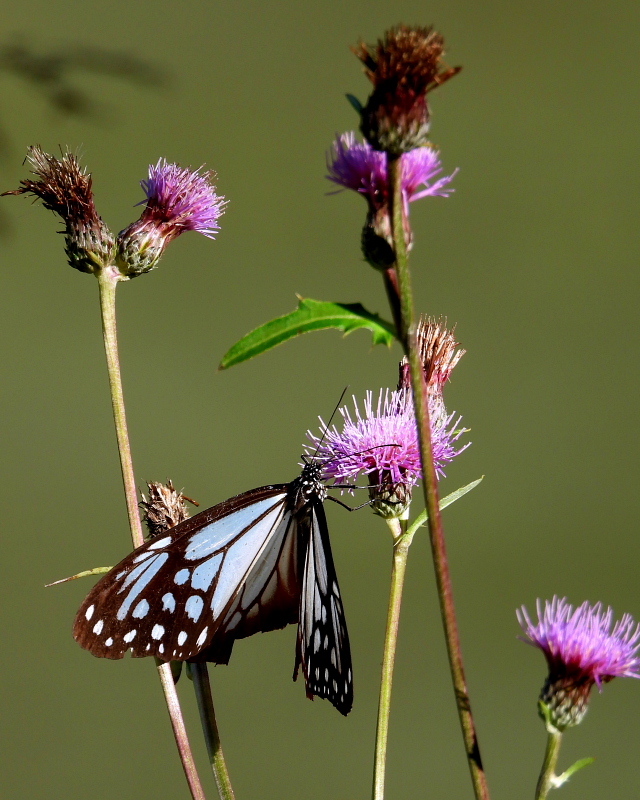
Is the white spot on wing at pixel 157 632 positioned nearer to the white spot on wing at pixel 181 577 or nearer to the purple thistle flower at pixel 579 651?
the white spot on wing at pixel 181 577

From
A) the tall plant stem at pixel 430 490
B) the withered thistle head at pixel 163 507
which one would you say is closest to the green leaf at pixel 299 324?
the tall plant stem at pixel 430 490

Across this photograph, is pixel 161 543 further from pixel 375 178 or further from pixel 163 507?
pixel 375 178

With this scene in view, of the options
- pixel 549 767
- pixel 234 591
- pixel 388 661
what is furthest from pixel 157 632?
pixel 549 767

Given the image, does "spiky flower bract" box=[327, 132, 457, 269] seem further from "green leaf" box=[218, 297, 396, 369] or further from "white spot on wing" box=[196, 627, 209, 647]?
"white spot on wing" box=[196, 627, 209, 647]

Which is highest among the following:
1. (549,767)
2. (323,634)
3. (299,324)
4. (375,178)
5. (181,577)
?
(375,178)

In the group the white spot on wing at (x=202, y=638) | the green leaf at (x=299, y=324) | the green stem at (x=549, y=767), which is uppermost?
the green leaf at (x=299, y=324)

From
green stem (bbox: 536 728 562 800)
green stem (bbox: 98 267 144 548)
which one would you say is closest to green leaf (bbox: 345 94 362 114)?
green stem (bbox: 98 267 144 548)
